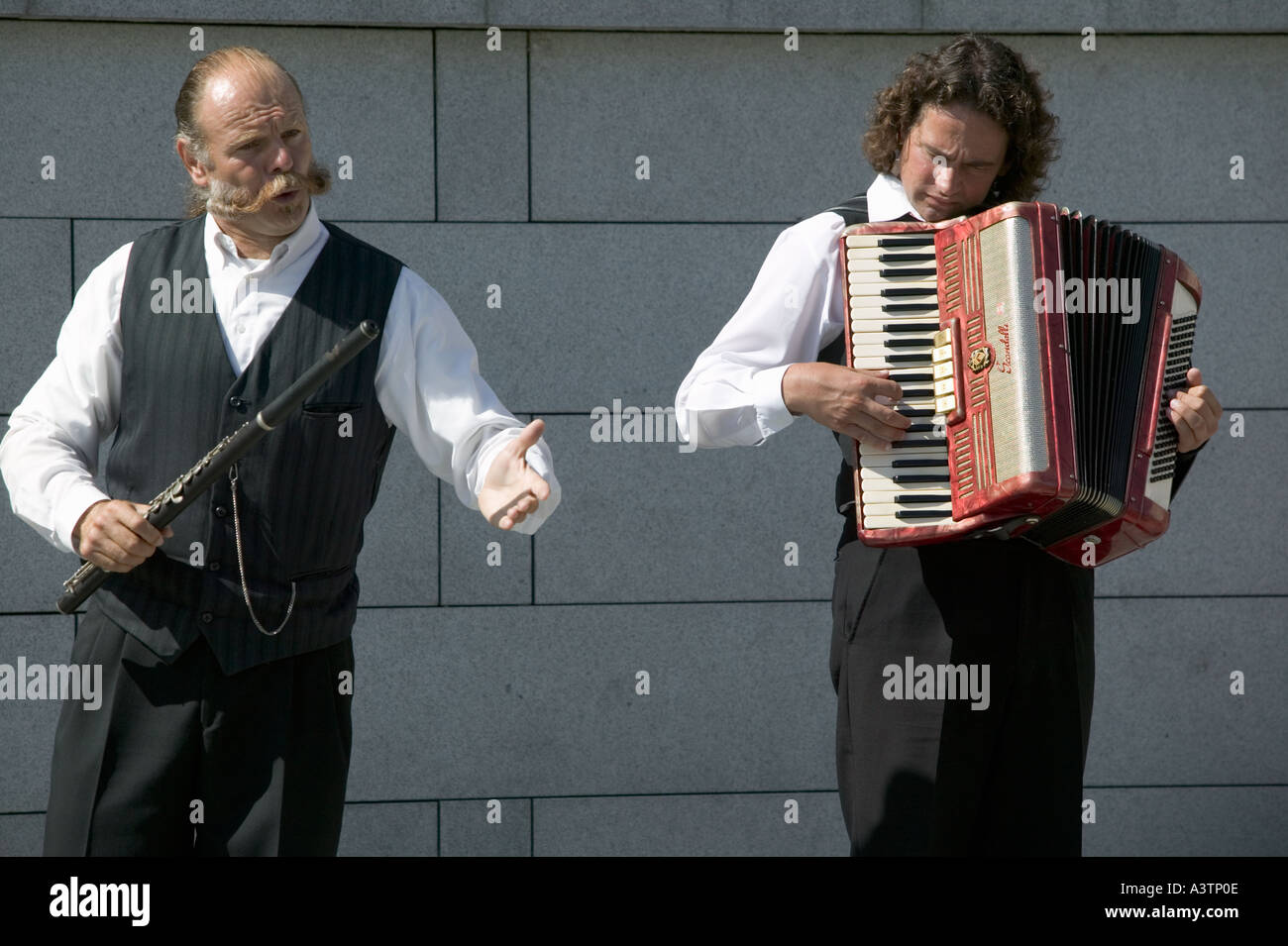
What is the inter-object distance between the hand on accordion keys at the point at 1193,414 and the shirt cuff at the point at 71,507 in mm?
1970

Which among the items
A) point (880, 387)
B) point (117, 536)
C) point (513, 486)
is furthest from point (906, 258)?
point (117, 536)

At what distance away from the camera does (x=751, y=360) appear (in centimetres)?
288

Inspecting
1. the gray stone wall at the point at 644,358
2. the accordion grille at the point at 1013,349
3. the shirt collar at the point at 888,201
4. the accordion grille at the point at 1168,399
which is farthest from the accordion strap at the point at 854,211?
the gray stone wall at the point at 644,358

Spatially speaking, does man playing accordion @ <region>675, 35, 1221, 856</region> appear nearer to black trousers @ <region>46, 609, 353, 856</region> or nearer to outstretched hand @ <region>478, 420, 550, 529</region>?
outstretched hand @ <region>478, 420, 550, 529</region>

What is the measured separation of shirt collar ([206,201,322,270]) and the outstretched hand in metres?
0.56

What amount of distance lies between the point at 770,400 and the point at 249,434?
973 mm

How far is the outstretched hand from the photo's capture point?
2500 mm

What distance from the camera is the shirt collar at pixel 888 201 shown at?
9.36ft

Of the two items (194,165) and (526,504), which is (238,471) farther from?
(194,165)

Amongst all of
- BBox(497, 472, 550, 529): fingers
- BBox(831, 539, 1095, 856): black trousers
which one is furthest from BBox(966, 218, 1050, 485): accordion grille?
BBox(497, 472, 550, 529): fingers

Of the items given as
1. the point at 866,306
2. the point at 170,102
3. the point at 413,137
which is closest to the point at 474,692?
the point at 413,137

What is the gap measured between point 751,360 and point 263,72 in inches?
42.5

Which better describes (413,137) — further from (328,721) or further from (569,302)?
(328,721)

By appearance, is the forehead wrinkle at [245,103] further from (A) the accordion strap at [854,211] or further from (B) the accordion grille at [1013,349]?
(B) the accordion grille at [1013,349]
